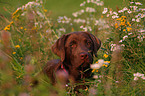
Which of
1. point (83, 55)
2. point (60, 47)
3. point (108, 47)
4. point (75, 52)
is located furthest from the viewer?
point (108, 47)

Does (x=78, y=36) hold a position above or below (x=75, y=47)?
above

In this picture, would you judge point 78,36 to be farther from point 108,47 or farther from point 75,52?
point 108,47

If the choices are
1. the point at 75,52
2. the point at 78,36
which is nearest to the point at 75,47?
the point at 75,52

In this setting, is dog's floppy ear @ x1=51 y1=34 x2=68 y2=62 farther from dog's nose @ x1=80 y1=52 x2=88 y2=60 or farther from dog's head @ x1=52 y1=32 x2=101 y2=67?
dog's nose @ x1=80 y1=52 x2=88 y2=60

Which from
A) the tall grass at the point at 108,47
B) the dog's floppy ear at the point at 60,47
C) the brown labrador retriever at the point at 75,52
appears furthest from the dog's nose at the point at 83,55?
the dog's floppy ear at the point at 60,47

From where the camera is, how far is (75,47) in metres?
3.80

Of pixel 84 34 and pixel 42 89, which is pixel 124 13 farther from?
pixel 42 89

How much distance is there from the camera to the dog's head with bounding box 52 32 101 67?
3643 mm

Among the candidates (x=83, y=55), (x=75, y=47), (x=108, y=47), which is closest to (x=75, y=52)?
(x=75, y=47)

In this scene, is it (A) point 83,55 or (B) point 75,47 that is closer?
(A) point 83,55

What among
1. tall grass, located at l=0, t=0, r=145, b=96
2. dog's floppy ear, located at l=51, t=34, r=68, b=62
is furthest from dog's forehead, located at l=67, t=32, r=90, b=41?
tall grass, located at l=0, t=0, r=145, b=96

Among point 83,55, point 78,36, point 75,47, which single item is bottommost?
point 83,55

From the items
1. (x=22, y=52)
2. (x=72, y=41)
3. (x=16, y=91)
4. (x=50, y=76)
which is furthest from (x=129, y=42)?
(x=16, y=91)

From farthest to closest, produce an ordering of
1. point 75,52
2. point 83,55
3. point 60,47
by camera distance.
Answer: point 60,47, point 75,52, point 83,55
